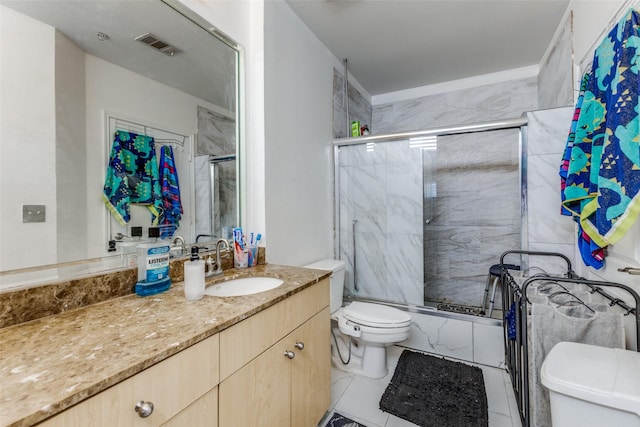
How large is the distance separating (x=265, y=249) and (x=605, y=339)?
1.59 metres

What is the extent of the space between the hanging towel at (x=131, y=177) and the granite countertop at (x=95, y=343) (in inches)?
13.8

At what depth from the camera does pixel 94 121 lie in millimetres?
987

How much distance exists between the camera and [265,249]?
1683mm

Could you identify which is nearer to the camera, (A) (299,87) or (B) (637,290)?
(B) (637,290)

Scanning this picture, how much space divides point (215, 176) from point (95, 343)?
1021 millimetres

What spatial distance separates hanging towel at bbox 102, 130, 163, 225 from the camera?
41.0 inches

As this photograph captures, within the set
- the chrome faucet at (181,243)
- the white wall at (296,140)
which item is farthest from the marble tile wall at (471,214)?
the chrome faucet at (181,243)

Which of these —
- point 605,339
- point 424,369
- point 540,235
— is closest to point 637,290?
point 605,339

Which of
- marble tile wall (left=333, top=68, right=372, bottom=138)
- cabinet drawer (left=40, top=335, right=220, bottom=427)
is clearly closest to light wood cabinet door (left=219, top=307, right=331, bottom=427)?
cabinet drawer (left=40, top=335, right=220, bottom=427)

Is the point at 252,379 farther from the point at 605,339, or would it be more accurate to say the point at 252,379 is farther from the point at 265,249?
the point at 605,339

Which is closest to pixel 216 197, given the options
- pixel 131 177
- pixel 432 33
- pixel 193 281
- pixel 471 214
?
pixel 131 177

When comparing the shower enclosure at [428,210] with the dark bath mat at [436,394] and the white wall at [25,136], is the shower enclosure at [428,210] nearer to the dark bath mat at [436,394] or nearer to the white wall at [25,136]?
the dark bath mat at [436,394]

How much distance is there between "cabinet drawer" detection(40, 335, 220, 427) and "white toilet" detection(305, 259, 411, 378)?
110 cm

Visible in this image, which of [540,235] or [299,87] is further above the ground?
[299,87]
